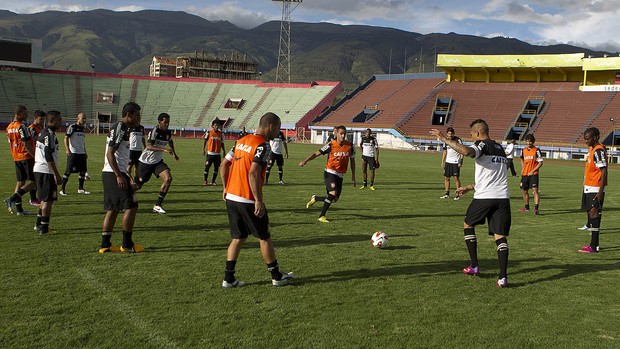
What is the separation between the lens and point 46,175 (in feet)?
29.5

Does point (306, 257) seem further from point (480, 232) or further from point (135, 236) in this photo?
point (480, 232)

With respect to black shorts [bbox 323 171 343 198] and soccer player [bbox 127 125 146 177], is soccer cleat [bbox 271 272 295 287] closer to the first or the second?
black shorts [bbox 323 171 343 198]

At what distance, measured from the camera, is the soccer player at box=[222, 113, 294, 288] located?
20.1 ft

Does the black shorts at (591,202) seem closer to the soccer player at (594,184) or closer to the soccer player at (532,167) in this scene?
the soccer player at (594,184)

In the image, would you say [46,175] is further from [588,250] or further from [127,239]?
[588,250]

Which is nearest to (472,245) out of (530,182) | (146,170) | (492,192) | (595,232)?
(492,192)

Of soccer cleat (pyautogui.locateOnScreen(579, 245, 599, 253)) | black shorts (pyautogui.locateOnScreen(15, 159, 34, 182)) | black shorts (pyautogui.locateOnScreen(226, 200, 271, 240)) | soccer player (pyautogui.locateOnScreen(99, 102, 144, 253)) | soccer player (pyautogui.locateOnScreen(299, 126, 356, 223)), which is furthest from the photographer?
soccer player (pyautogui.locateOnScreen(299, 126, 356, 223))

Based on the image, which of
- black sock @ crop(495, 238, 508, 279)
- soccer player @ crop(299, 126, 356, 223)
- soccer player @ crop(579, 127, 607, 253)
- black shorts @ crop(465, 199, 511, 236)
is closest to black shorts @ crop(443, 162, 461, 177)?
soccer player @ crop(299, 126, 356, 223)

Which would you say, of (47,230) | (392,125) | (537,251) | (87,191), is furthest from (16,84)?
(537,251)

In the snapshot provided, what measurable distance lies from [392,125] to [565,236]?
5171 cm

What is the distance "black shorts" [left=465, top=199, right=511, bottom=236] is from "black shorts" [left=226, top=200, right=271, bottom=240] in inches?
117

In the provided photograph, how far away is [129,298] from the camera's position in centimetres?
579

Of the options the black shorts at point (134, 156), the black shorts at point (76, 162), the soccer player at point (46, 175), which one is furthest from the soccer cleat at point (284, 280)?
the black shorts at point (76, 162)

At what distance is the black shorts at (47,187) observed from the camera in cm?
891
